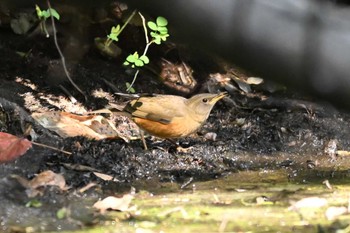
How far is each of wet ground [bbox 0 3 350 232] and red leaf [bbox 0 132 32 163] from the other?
0.15 ft

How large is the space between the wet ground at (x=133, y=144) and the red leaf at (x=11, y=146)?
5 centimetres

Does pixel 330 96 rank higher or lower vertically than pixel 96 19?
higher

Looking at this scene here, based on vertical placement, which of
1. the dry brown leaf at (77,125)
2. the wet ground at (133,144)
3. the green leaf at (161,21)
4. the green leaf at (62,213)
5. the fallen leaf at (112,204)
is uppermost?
the green leaf at (161,21)

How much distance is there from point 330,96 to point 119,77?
217 centimetres

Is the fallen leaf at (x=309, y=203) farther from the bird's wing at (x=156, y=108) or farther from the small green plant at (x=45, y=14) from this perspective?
the small green plant at (x=45, y=14)

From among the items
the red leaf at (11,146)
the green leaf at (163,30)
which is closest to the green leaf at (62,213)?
the red leaf at (11,146)

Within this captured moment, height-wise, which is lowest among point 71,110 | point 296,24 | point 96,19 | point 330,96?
point 71,110

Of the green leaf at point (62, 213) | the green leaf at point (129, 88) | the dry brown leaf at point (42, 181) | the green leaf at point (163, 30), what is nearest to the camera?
the green leaf at point (62, 213)

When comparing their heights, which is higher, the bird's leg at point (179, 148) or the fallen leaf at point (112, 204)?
the fallen leaf at point (112, 204)

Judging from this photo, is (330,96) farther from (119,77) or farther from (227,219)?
(119,77)

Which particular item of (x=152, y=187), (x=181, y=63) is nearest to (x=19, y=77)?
(x=181, y=63)

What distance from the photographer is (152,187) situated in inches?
154

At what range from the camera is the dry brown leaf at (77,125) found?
4.45m

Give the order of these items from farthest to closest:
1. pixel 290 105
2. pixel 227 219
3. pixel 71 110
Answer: pixel 290 105, pixel 71 110, pixel 227 219
